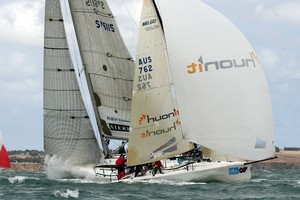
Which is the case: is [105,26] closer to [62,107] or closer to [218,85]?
[62,107]

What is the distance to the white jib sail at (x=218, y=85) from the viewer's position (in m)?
40.4

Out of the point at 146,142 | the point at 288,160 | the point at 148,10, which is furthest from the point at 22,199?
the point at 288,160

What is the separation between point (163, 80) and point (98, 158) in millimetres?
8464

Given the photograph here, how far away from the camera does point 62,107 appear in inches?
1971

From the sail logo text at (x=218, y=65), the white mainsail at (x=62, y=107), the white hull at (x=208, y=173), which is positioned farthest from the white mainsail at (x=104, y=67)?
the sail logo text at (x=218, y=65)

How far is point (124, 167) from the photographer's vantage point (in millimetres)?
45094

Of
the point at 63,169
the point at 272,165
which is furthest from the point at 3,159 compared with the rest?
the point at 272,165

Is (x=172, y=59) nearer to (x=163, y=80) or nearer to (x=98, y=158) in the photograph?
(x=163, y=80)

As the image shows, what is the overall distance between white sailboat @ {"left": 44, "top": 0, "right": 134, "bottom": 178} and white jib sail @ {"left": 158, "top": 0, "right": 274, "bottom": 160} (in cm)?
844

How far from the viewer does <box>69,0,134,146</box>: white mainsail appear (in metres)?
49.8

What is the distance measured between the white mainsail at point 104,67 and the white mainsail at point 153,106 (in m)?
6.61

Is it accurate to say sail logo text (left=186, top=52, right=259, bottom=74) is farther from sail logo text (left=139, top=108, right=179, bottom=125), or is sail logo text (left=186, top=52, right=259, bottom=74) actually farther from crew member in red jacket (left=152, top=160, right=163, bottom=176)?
crew member in red jacket (left=152, top=160, right=163, bottom=176)

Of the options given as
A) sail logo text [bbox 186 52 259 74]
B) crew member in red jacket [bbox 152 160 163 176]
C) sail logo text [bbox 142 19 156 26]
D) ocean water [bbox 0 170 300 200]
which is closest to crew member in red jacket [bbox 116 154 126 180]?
ocean water [bbox 0 170 300 200]

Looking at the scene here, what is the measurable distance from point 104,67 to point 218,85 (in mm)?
10964
